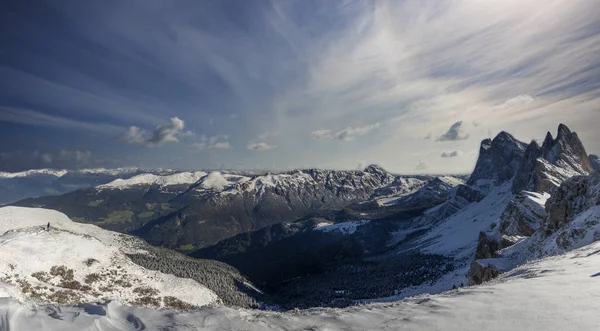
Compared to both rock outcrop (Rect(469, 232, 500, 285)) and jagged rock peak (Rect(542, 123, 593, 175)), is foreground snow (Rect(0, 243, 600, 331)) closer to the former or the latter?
rock outcrop (Rect(469, 232, 500, 285))

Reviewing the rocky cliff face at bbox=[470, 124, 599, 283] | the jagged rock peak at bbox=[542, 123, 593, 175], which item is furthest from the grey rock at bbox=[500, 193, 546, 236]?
the jagged rock peak at bbox=[542, 123, 593, 175]

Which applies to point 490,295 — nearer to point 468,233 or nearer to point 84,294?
point 84,294

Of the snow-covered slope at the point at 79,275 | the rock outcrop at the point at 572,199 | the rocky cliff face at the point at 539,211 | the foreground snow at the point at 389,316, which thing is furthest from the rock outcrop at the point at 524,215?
the snow-covered slope at the point at 79,275

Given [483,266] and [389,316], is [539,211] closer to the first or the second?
[483,266]

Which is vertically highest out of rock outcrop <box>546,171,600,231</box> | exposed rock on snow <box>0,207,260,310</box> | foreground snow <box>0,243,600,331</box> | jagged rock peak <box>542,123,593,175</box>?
jagged rock peak <box>542,123,593,175</box>

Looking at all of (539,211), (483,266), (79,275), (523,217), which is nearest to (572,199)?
(483,266)

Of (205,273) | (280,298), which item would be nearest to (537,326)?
(205,273)
